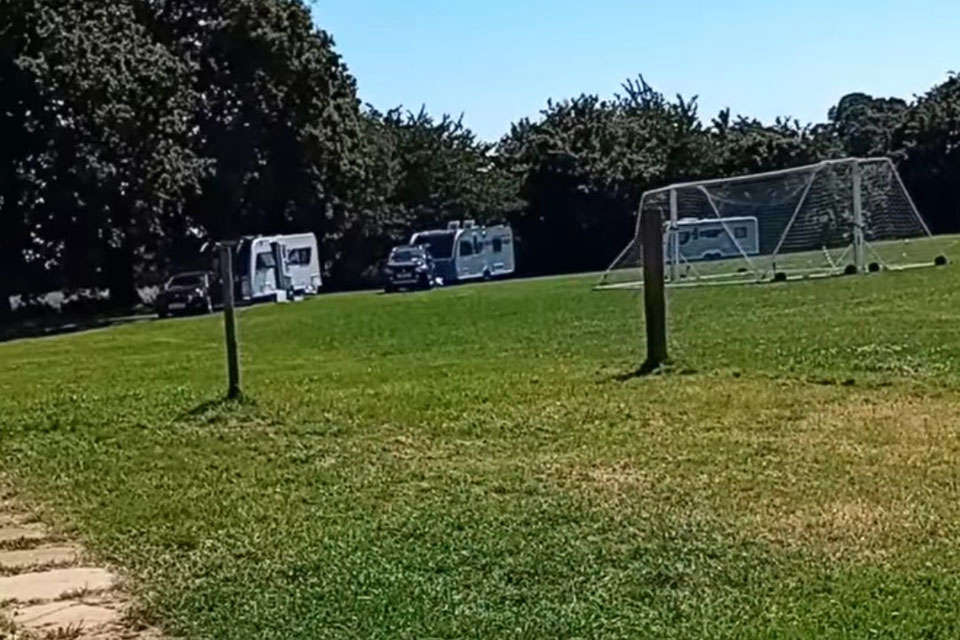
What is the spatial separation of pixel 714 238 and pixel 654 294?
25675 millimetres

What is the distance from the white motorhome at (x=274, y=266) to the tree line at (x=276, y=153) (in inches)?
72.4

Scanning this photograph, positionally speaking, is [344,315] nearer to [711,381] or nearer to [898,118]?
[711,381]

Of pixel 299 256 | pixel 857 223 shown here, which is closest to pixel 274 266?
pixel 299 256

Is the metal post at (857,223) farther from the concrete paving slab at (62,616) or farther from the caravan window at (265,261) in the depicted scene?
the concrete paving slab at (62,616)

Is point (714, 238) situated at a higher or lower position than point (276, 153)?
lower

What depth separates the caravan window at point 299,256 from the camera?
142 feet

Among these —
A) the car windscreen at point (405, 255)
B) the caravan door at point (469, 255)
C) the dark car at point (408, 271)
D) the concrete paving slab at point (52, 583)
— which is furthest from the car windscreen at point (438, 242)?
the concrete paving slab at point (52, 583)

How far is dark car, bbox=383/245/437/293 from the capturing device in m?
44.2

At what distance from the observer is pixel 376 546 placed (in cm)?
541

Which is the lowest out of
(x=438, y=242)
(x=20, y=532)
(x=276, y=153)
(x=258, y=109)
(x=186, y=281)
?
(x=20, y=532)

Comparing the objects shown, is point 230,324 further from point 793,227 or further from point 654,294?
point 793,227

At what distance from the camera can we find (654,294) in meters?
11.9

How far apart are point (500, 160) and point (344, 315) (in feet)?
109

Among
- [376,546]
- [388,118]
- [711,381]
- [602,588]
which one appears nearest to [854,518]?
[602,588]
